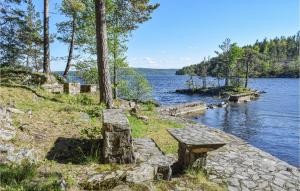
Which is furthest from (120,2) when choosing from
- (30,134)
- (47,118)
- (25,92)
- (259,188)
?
(259,188)

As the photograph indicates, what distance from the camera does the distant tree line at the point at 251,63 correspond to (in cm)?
6512

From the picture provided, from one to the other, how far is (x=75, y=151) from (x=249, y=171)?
14.5 ft

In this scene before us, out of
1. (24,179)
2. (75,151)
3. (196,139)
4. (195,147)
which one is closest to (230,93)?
(196,139)

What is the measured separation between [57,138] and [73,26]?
19.3 meters

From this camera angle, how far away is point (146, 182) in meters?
6.09

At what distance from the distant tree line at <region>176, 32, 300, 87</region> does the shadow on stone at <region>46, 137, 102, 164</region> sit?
58253 millimetres

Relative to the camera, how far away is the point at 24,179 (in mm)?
5418

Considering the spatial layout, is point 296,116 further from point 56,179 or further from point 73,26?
point 56,179

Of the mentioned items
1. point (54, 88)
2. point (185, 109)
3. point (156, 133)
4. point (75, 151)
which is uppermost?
point (54, 88)

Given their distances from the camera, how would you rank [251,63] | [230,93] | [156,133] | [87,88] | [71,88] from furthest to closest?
[251,63], [230,93], [87,88], [71,88], [156,133]

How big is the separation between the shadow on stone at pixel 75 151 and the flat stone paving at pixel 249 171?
9.14 feet

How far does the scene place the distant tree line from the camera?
6512 centimetres

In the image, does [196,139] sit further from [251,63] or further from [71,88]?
[251,63]

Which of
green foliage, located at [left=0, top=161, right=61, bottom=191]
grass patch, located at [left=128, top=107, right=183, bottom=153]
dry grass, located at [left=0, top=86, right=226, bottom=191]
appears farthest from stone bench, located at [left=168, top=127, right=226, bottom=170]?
green foliage, located at [left=0, top=161, right=61, bottom=191]
